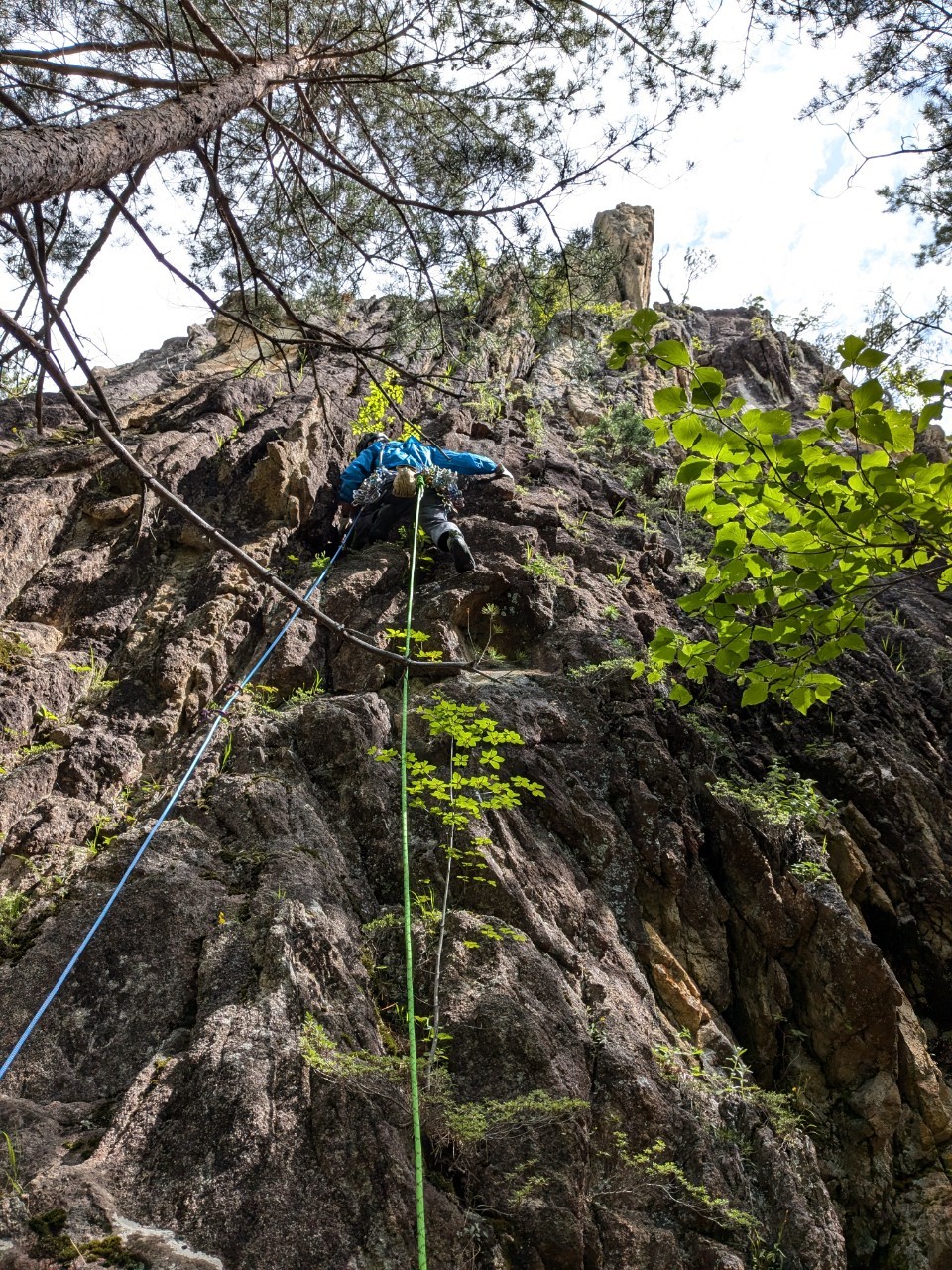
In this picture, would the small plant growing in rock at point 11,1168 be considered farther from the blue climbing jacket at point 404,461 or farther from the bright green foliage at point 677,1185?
the blue climbing jacket at point 404,461

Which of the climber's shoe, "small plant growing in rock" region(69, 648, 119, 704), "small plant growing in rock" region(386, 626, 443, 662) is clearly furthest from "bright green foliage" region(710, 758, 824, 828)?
"small plant growing in rock" region(69, 648, 119, 704)

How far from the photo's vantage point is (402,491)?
269 inches

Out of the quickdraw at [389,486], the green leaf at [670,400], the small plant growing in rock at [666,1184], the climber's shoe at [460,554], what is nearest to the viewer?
the green leaf at [670,400]

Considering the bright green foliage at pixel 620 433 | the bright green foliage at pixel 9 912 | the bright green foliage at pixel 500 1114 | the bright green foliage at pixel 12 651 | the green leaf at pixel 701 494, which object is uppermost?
the bright green foliage at pixel 620 433

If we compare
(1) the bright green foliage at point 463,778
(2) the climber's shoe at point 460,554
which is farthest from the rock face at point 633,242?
(1) the bright green foliage at point 463,778

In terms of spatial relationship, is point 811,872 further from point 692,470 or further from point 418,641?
point 692,470

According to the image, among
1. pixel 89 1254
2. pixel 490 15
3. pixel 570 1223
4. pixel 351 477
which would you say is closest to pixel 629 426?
pixel 351 477

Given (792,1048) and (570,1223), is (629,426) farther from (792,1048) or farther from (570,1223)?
(570,1223)

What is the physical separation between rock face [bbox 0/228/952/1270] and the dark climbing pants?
33 cm

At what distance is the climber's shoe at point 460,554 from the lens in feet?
21.2

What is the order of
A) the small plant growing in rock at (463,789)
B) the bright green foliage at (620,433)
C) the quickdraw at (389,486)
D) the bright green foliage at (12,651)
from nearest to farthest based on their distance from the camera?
the small plant growing in rock at (463,789) < the bright green foliage at (12,651) < the quickdraw at (389,486) < the bright green foliage at (620,433)

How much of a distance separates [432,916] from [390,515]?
13.6 feet

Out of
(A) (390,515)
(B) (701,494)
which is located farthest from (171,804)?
(A) (390,515)

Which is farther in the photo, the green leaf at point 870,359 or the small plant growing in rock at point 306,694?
the small plant growing in rock at point 306,694
